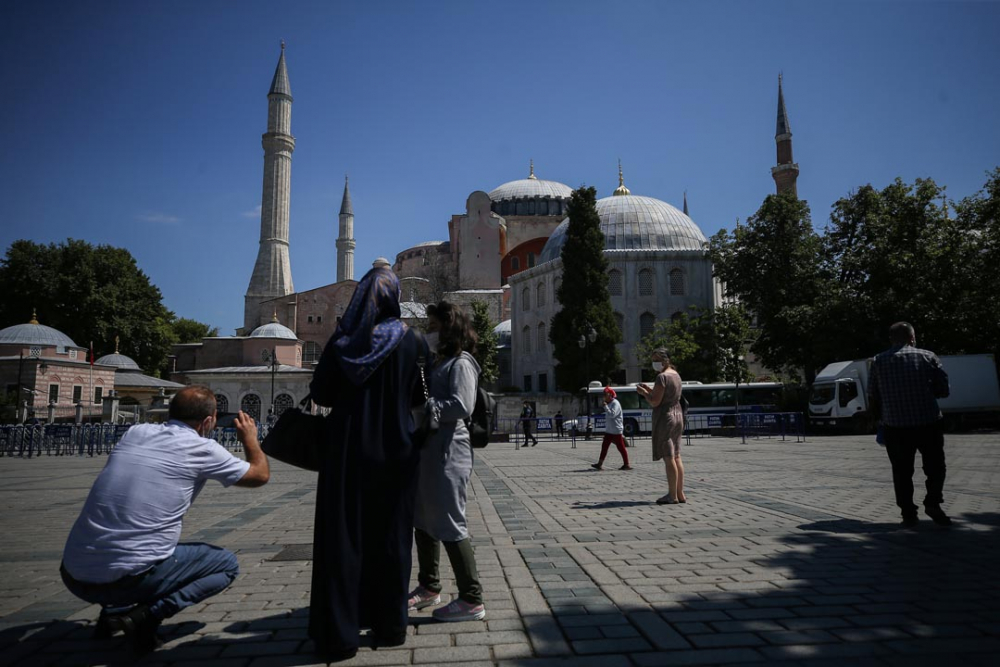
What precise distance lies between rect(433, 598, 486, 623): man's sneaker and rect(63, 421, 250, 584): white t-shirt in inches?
48.8

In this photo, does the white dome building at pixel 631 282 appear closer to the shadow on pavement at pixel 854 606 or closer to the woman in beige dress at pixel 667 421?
the woman in beige dress at pixel 667 421

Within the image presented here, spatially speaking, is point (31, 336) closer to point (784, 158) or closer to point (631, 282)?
point (631, 282)

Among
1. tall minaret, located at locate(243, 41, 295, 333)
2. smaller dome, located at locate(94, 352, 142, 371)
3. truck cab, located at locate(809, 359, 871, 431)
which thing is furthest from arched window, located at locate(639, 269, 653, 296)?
smaller dome, located at locate(94, 352, 142, 371)

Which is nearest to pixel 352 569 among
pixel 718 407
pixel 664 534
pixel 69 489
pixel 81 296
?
pixel 664 534

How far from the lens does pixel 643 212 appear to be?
152 ft

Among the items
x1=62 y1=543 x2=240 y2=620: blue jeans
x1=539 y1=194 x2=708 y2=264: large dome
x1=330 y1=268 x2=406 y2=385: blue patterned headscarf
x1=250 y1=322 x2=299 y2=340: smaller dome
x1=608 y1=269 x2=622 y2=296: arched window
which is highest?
x1=539 y1=194 x2=708 y2=264: large dome

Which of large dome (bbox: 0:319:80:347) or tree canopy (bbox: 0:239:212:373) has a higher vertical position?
tree canopy (bbox: 0:239:212:373)

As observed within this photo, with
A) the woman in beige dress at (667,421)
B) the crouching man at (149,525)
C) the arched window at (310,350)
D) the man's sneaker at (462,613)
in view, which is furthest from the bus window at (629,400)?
the arched window at (310,350)

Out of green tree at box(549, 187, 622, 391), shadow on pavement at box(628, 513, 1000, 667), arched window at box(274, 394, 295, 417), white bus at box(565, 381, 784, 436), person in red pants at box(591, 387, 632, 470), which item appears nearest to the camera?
shadow on pavement at box(628, 513, 1000, 667)

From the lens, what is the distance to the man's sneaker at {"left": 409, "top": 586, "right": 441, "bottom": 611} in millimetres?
3581

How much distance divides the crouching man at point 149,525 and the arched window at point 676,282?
139ft

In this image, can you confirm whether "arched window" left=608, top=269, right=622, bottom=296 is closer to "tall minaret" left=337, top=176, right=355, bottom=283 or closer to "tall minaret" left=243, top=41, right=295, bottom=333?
"tall minaret" left=243, top=41, right=295, bottom=333

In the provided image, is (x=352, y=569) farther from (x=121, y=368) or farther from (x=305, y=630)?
(x=121, y=368)

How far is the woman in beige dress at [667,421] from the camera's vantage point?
22.9ft
